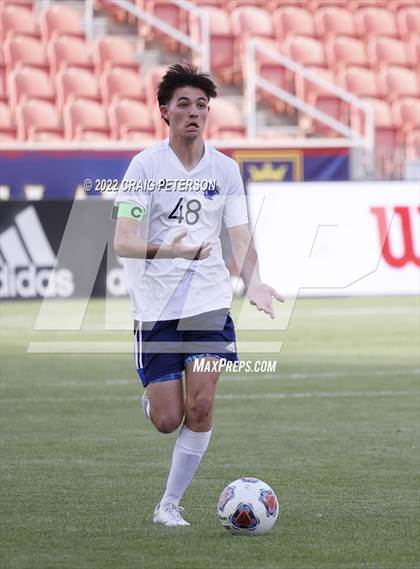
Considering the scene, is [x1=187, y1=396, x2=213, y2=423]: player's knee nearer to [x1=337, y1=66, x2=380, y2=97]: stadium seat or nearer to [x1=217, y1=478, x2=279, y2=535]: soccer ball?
[x1=217, y1=478, x2=279, y2=535]: soccer ball

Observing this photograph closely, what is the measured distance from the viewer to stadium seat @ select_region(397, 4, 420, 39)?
2811cm

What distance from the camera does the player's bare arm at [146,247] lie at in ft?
19.8

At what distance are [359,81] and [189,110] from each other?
20.2 metres

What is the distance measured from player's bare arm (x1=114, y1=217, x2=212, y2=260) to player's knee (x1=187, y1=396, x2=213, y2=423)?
0.71m

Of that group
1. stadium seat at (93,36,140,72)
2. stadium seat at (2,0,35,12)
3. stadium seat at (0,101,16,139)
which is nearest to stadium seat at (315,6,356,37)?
stadium seat at (93,36,140,72)

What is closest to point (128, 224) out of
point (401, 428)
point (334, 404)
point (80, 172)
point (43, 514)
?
point (43, 514)

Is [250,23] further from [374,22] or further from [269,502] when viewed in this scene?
[269,502]

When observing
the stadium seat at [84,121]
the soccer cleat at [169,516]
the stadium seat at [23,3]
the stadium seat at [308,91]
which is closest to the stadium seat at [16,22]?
the stadium seat at [23,3]

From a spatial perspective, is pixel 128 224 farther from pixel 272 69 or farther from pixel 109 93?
pixel 272 69

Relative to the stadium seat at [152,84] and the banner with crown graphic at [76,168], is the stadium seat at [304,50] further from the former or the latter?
the banner with crown graphic at [76,168]

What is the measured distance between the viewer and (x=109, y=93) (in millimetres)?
23609

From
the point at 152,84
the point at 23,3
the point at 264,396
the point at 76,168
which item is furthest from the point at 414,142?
the point at 264,396

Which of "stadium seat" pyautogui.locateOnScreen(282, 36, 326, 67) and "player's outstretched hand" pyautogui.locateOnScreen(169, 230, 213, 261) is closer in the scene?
"player's outstretched hand" pyautogui.locateOnScreen(169, 230, 213, 261)

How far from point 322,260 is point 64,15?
26.5ft
